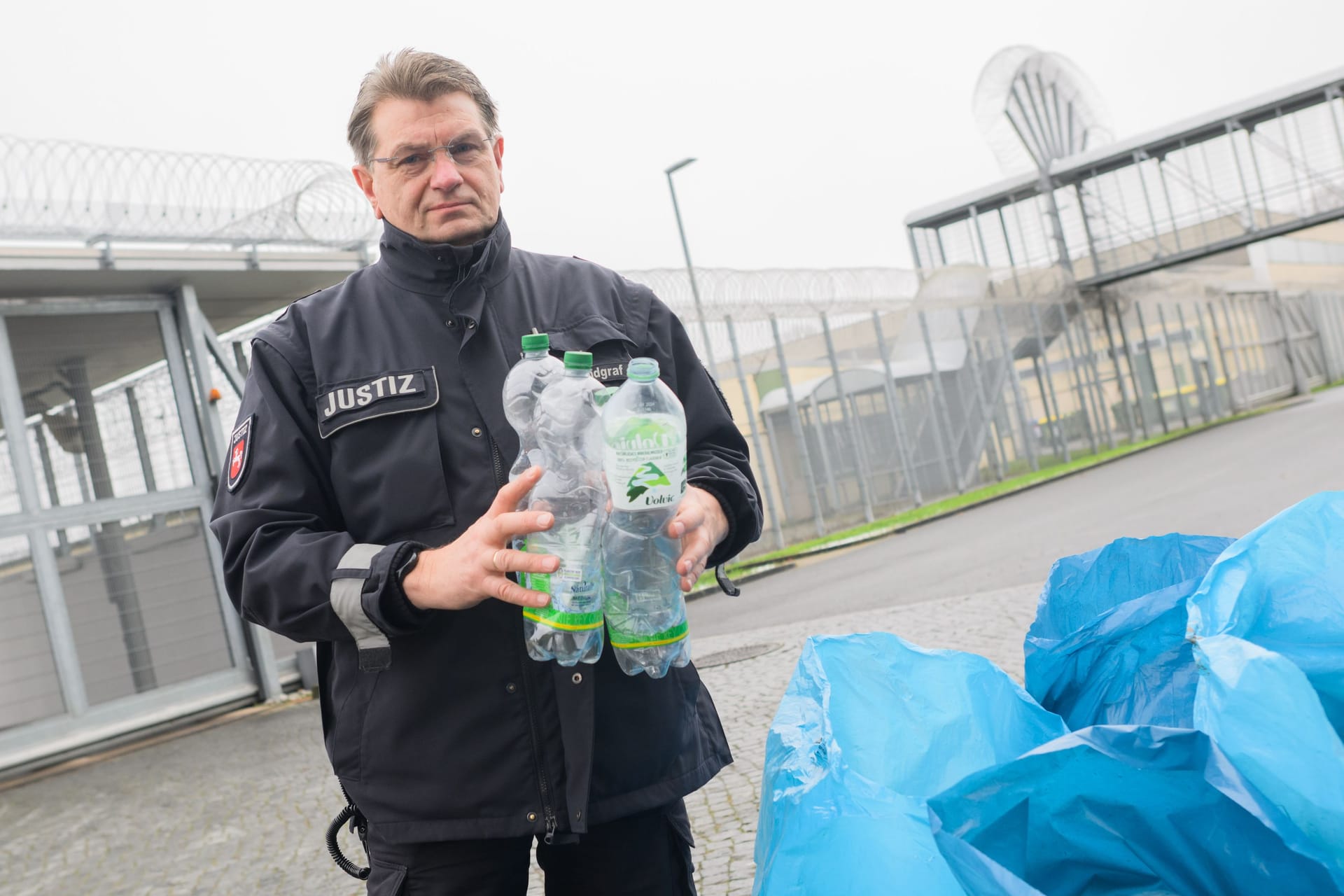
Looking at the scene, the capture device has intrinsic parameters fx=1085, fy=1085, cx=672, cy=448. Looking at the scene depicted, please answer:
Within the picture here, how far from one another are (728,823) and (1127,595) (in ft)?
9.17

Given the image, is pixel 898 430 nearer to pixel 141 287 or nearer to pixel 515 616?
pixel 141 287

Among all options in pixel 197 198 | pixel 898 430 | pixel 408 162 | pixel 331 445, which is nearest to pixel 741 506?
pixel 331 445

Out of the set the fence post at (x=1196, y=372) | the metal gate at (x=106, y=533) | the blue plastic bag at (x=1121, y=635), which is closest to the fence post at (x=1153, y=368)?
the fence post at (x=1196, y=372)

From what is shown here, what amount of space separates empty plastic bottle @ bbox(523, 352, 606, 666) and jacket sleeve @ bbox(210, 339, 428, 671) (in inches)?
8.9

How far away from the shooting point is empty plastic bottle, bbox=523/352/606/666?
5.77ft

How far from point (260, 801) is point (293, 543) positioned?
553 centimetres

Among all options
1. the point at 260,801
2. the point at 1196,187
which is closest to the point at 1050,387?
the point at 1196,187

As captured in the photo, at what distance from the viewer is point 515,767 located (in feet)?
6.27

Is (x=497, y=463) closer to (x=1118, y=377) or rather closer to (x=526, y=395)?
(x=526, y=395)

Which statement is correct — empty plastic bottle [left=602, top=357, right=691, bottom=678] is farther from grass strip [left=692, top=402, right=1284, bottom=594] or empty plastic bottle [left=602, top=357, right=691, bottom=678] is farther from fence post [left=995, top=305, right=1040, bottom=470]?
fence post [left=995, top=305, right=1040, bottom=470]

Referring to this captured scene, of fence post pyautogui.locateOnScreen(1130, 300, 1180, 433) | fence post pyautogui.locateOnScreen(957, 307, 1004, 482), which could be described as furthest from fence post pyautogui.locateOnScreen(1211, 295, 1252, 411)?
fence post pyautogui.locateOnScreen(957, 307, 1004, 482)

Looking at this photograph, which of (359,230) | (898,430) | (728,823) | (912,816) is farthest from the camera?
(898,430)

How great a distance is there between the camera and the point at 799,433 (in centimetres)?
1859

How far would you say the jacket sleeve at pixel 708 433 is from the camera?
212 centimetres
